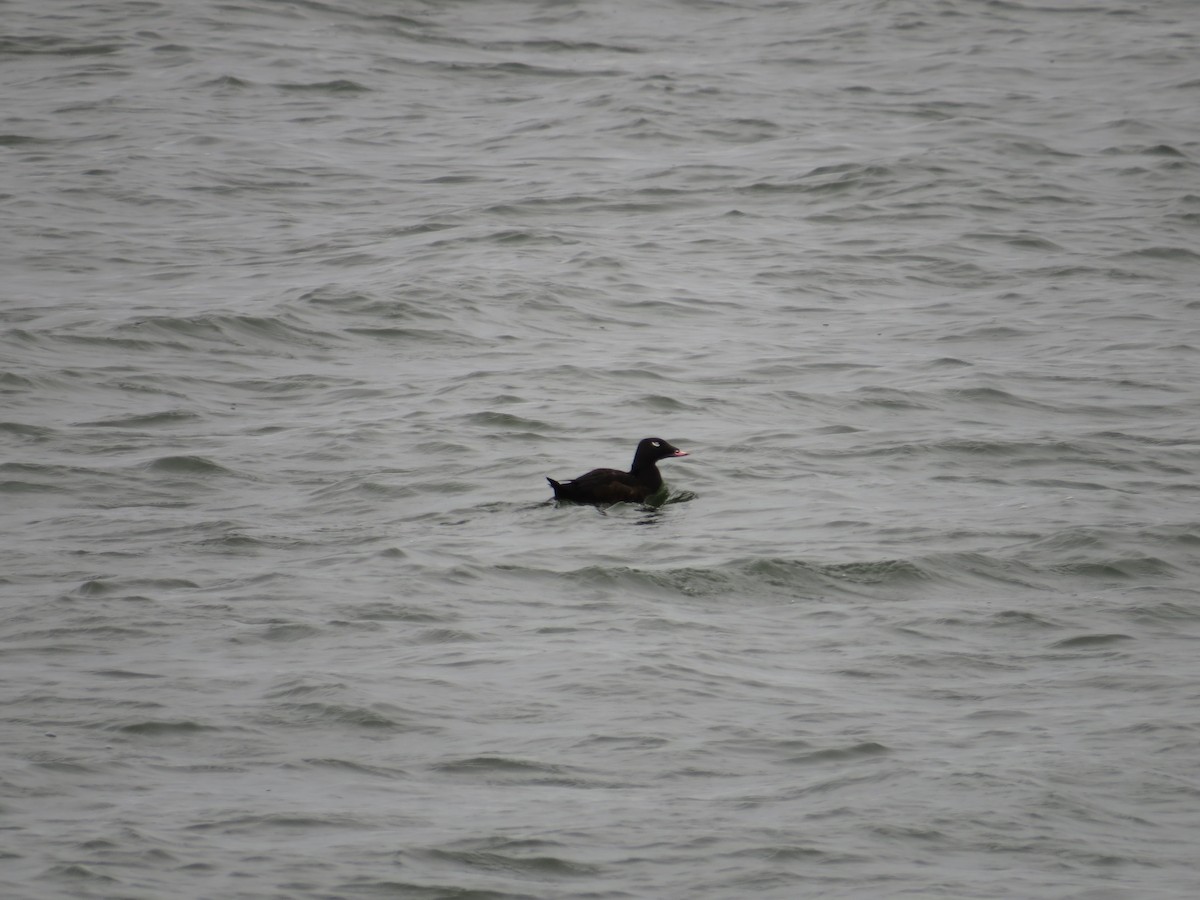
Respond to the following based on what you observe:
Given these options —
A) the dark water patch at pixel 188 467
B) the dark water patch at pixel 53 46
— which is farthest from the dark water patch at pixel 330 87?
the dark water patch at pixel 188 467

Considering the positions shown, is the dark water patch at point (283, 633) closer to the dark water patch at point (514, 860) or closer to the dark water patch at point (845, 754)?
the dark water patch at point (514, 860)

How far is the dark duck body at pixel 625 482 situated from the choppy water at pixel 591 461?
0.11 metres

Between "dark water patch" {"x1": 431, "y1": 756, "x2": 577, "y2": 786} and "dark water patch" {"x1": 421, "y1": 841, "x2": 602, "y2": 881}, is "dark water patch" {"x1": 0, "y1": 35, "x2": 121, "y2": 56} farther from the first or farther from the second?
"dark water patch" {"x1": 421, "y1": 841, "x2": 602, "y2": 881}

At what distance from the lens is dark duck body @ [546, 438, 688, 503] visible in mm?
11070

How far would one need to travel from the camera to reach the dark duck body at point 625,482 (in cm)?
1107

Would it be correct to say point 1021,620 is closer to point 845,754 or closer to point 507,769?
point 845,754

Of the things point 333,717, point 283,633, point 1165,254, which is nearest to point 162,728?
point 333,717

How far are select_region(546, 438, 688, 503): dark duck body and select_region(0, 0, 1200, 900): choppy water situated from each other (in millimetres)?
107

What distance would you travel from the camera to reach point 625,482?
37.1 ft

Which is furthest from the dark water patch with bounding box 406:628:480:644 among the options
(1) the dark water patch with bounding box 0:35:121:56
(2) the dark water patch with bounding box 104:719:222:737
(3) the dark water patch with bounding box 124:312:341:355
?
(1) the dark water patch with bounding box 0:35:121:56

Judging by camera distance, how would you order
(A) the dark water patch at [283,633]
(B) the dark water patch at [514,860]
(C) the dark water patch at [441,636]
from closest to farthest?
(B) the dark water patch at [514,860] < (A) the dark water patch at [283,633] < (C) the dark water patch at [441,636]

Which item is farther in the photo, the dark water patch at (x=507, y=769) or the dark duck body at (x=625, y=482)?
the dark duck body at (x=625, y=482)

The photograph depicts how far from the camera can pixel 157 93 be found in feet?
75.0

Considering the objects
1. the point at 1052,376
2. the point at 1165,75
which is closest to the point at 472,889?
the point at 1052,376
